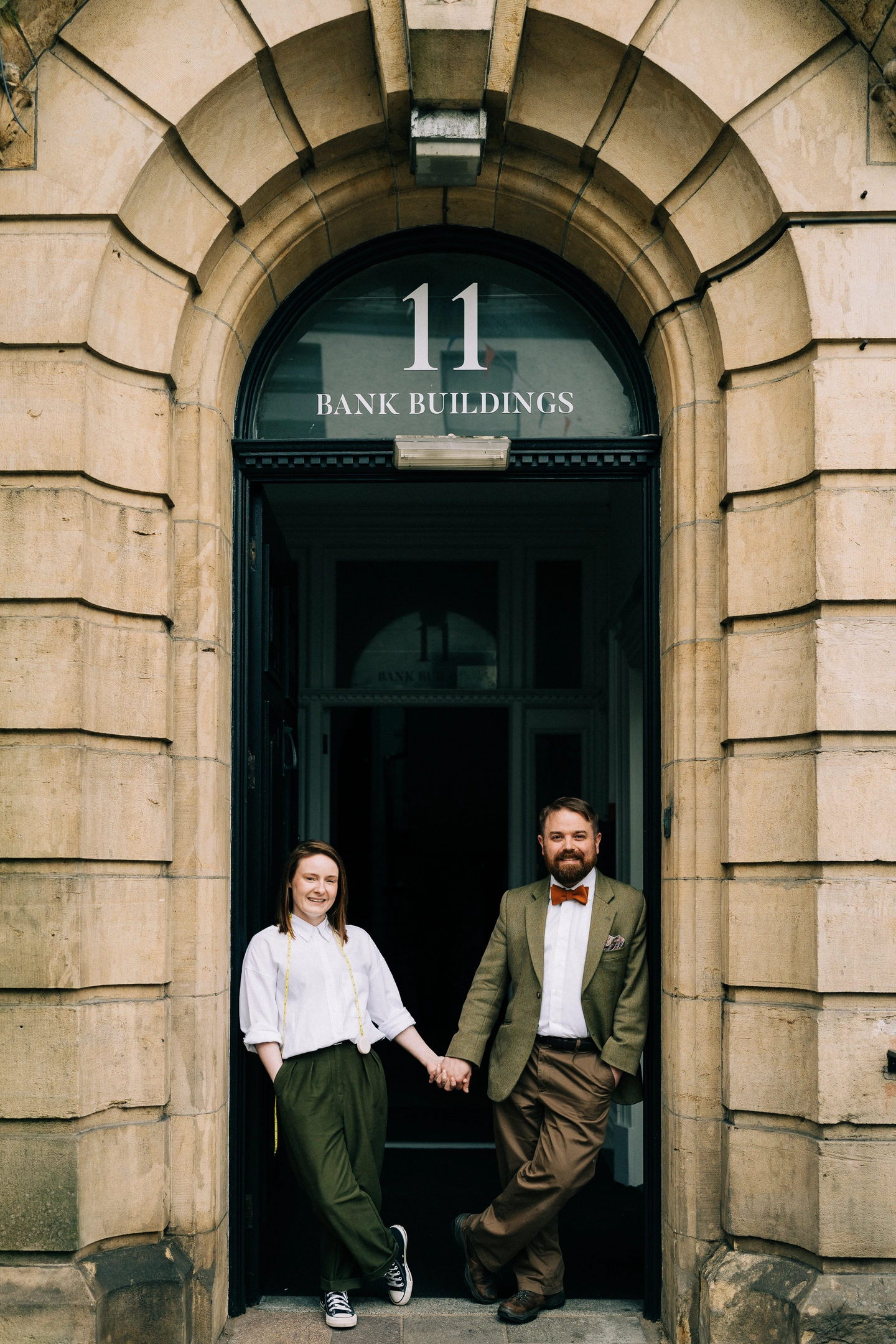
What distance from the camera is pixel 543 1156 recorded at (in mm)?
4738

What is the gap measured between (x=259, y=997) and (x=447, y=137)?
11.8 ft

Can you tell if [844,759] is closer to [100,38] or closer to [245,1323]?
[245,1323]

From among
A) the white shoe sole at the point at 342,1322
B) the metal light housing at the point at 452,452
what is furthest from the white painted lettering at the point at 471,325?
the white shoe sole at the point at 342,1322

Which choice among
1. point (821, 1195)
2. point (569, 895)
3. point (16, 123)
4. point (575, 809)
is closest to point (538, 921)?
point (569, 895)

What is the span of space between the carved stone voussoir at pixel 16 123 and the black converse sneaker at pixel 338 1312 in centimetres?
469

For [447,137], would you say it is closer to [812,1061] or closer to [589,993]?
[589,993]

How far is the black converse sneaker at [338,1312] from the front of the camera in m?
4.61

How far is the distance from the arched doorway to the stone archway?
13.1 inches

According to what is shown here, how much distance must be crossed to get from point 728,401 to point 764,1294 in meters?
3.45

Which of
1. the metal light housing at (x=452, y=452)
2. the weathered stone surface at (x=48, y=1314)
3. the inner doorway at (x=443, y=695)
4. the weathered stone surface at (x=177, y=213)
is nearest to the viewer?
the weathered stone surface at (x=48, y=1314)

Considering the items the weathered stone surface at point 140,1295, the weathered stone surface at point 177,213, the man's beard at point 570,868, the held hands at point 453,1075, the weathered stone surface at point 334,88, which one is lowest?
the weathered stone surface at point 140,1295

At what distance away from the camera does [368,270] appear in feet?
17.7

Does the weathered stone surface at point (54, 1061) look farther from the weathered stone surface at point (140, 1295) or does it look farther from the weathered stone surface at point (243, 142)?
the weathered stone surface at point (243, 142)

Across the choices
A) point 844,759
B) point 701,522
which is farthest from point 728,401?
point 844,759
